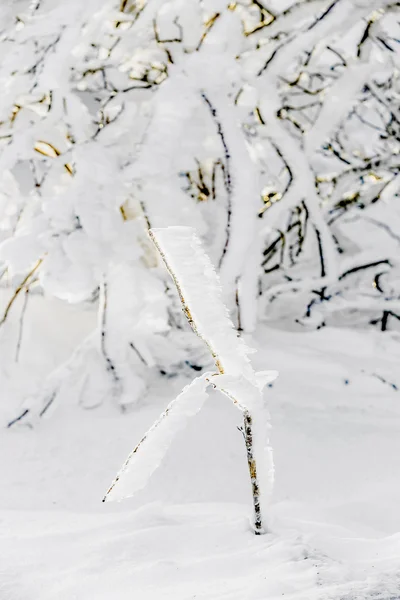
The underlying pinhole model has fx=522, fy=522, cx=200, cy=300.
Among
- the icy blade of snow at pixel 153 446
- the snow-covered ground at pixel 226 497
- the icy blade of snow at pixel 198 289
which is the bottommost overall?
the snow-covered ground at pixel 226 497

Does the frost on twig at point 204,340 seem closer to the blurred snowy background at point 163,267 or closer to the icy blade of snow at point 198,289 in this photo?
the icy blade of snow at point 198,289

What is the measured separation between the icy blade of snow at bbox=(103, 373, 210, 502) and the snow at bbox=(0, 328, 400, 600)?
0.43 feet

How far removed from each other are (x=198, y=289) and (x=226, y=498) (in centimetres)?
84

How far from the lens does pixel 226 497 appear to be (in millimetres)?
1338

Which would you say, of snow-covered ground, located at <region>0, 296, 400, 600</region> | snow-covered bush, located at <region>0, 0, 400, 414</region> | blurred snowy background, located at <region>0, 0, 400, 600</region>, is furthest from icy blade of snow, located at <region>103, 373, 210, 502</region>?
snow-covered bush, located at <region>0, 0, 400, 414</region>

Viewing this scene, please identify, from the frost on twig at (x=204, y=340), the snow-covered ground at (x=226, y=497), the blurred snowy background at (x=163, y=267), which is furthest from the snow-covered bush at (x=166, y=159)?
the frost on twig at (x=204, y=340)

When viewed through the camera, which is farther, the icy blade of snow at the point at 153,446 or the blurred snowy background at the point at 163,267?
the blurred snowy background at the point at 163,267

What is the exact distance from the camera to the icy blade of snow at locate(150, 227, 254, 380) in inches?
26.7

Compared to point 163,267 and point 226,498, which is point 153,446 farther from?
point 163,267

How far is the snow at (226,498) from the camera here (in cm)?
69

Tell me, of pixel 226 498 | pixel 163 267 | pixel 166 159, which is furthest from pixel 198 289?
pixel 163 267

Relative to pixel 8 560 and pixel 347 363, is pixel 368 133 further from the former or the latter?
pixel 8 560

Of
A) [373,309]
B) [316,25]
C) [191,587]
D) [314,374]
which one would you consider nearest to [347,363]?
[314,374]

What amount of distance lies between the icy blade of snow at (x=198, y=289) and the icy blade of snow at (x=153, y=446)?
0.05 m
